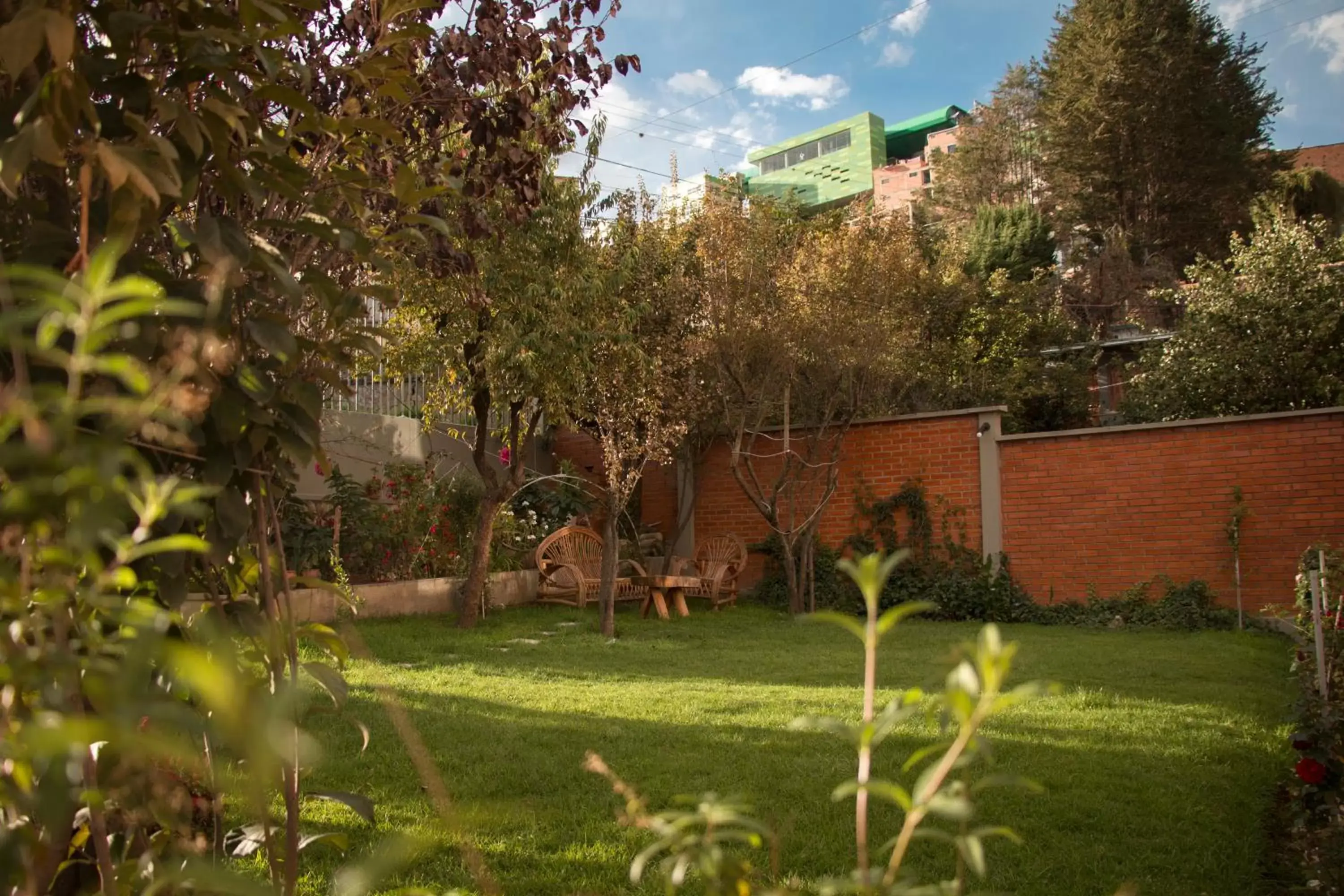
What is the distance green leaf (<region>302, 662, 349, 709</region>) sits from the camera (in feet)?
4.62

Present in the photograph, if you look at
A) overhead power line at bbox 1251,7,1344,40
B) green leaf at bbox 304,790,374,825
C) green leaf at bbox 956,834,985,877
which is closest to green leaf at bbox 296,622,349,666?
green leaf at bbox 304,790,374,825

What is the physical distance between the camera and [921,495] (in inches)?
479

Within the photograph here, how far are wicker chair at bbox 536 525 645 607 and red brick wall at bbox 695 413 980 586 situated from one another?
1871 millimetres

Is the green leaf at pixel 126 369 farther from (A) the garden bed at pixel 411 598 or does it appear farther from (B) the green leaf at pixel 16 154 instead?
(A) the garden bed at pixel 411 598

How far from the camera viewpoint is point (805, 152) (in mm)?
78562

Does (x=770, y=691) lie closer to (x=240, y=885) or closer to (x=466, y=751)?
(x=466, y=751)

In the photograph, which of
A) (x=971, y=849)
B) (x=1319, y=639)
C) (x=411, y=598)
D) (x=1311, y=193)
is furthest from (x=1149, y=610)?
(x=1311, y=193)

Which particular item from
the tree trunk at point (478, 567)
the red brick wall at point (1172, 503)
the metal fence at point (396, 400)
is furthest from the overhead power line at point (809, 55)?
the tree trunk at point (478, 567)

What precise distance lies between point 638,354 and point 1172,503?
6.33m

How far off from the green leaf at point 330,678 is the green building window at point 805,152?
252ft

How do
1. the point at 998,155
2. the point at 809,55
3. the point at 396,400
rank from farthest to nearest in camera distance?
the point at 998,155 < the point at 809,55 < the point at 396,400

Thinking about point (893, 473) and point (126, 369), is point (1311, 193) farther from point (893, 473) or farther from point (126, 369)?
point (126, 369)

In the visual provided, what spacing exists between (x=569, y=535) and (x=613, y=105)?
13.5m

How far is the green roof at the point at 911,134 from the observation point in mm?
69562
